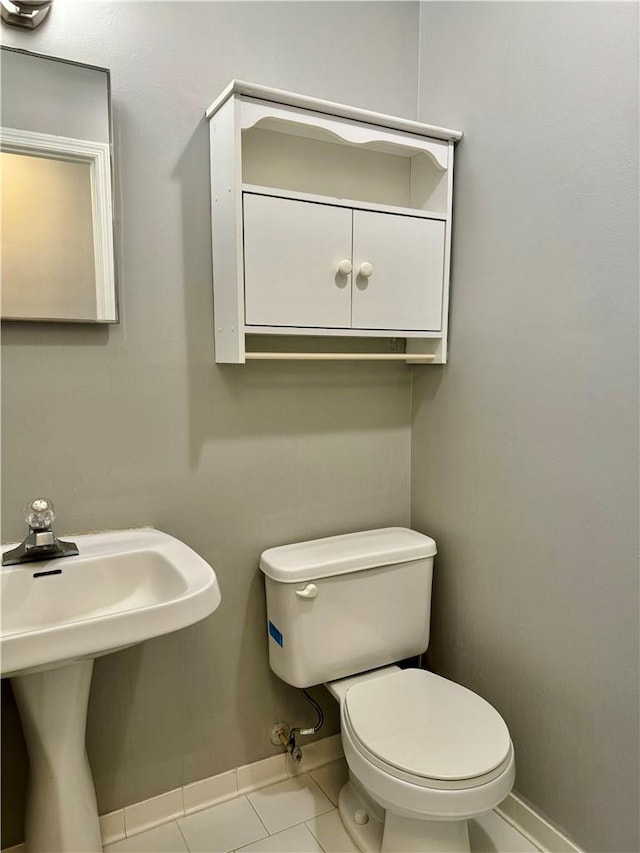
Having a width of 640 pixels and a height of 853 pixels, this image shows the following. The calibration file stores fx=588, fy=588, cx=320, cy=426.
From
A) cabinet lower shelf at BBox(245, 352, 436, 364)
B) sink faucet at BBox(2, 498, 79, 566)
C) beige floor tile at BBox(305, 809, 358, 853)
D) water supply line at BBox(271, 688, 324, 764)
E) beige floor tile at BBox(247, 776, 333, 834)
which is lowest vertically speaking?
beige floor tile at BBox(247, 776, 333, 834)

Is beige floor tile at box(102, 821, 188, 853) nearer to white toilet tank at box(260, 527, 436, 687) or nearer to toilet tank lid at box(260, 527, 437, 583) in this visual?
white toilet tank at box(260, 527, 436, 687)

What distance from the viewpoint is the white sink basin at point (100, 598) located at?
97cm

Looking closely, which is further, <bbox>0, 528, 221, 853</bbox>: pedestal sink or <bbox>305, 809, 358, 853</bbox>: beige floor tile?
<bbox>305, 809, 358, 853</bbox>: beige floor tile

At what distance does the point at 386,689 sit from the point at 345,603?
23 centimetres

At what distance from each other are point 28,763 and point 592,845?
1319mm

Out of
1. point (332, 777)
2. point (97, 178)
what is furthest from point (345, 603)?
point (97, 178)

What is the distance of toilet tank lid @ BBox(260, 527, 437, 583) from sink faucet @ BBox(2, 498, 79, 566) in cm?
53

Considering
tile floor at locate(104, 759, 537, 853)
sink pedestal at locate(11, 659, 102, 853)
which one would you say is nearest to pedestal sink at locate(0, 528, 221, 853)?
sink pedestal at locate(11, 659, 102, 853)

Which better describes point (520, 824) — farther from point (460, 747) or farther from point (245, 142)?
point (245, 142)

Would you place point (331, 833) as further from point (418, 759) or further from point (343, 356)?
point (343, 356)

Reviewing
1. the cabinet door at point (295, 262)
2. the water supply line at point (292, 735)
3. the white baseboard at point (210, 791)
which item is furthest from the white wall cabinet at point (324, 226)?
the white baseboard at point (210, 791)

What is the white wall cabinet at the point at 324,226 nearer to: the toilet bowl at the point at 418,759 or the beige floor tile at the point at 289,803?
the toilet bowl at the point at 418,759

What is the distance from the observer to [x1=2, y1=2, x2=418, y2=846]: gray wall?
4.46 feet

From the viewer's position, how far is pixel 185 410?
4.94 ft
